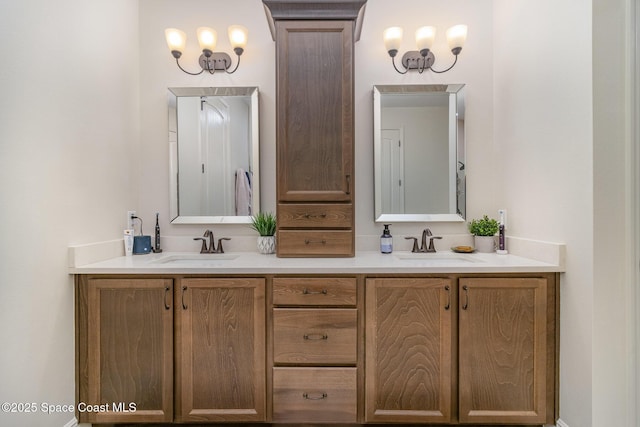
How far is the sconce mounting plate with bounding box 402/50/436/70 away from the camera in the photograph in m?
1.97

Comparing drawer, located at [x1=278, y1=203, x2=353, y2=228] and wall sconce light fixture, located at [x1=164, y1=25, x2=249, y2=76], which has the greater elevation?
wall sconce light fixture, located at [x1=164, y1=25, x2=249, y2=76]

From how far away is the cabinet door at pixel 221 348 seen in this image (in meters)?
1.42

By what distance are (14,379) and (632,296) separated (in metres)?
2.44

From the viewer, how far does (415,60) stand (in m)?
1.97

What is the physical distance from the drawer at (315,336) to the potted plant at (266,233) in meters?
0.54

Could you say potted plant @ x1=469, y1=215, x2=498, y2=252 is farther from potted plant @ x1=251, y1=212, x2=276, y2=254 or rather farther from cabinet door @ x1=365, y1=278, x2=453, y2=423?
potted plant @ x1=251, y1=212, x2=276, y2=254

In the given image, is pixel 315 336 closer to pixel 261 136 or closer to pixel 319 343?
pixel 319 343

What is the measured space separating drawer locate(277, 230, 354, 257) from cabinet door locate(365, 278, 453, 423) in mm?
380

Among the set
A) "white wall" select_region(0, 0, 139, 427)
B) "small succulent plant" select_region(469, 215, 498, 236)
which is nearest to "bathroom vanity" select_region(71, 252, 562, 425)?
"white wall" select_region(0, 0, 139, 427)

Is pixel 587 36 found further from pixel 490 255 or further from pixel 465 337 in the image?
pixel 465 337

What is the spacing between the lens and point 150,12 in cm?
203

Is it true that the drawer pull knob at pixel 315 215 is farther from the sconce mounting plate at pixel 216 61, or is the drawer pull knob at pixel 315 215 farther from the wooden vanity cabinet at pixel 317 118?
the sconce mounting plate at pixel 216 61

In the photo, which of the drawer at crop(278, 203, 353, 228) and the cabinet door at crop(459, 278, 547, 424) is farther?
the drawer at crop(278, 203, 353, 228)

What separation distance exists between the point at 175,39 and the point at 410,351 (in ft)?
7.51
